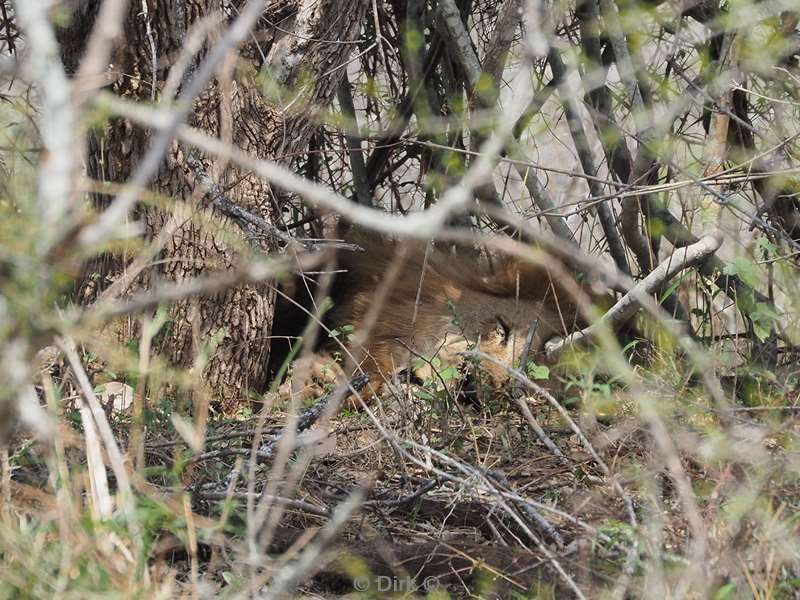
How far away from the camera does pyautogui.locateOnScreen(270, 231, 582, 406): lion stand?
15.5 feet

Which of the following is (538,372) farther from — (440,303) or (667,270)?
(440,303)

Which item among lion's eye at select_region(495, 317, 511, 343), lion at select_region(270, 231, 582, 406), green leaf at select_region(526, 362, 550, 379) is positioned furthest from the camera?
lion's eye at select_region(495, 317, 511, 343)

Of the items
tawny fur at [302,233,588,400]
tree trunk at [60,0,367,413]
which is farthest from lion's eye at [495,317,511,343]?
tree trunk at [60,0,367,413]

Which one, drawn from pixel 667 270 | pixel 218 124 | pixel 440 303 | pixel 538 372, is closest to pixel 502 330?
pixel 440 303

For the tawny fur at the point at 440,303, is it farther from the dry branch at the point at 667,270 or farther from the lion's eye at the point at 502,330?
the dry branch at the point at 667,270

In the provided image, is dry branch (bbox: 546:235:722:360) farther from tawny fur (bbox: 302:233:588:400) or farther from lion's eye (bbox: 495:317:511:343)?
lion's eye (bbox: 495:317:511:343)

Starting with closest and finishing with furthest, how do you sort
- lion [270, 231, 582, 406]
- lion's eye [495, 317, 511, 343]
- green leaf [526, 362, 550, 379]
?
green leaf [526, 362, 550, 379], lion [270, 231, 582, 406], lion's eye [495, 317, 511, 343]

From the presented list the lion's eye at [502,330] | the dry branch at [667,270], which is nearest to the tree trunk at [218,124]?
the lion's eye at [502,330]

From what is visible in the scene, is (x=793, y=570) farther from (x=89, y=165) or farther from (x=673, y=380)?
(x=89, y=165)

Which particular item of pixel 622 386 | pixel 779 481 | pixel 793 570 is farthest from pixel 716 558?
pixel 622 386

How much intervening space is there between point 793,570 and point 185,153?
274 centimetres

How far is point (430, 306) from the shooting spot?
4898mm

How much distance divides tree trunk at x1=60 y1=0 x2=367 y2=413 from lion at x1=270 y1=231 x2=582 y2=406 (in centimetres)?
54

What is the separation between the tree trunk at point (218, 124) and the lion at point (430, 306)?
54 centimetres
